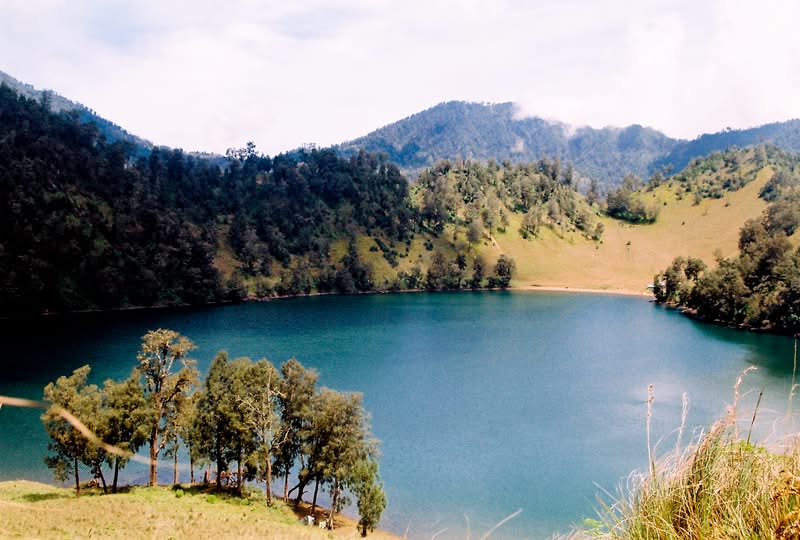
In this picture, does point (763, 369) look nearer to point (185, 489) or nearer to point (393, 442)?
point (393, 442)

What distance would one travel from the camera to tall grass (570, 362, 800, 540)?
4.75 m

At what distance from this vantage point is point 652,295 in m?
144

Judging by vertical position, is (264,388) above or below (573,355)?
above

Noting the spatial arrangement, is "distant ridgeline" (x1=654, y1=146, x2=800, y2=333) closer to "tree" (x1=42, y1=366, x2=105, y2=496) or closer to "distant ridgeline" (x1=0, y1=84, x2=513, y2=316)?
"distant ridgeline" (x1=0, y1=84, x2=513, y2=316)

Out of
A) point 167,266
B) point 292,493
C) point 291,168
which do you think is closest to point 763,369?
point 292,493

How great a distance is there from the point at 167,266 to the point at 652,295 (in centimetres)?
11766

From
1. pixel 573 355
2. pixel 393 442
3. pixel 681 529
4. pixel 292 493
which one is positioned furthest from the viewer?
pixel 573 355

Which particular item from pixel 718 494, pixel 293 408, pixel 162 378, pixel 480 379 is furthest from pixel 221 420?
pixel 480 379

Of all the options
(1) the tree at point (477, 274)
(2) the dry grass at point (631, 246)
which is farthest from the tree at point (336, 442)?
(2) the dry grass at point (631, 246)

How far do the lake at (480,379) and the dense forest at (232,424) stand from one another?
5.42m

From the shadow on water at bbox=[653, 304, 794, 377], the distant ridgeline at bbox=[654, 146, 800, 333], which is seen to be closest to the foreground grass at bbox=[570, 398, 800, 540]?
the shadow on water at bbox=[653, 304, 794, 377]

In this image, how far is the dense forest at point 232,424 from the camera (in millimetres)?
33438

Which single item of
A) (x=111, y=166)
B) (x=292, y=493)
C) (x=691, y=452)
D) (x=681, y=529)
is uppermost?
(x=111, y=166)

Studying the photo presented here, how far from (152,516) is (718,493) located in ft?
87.0
